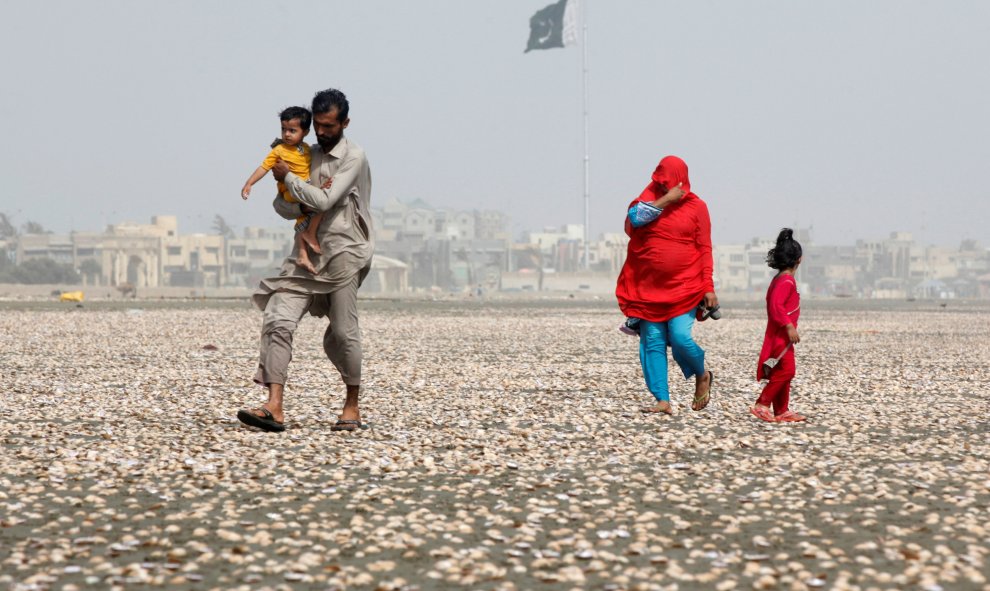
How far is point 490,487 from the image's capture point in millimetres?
5832

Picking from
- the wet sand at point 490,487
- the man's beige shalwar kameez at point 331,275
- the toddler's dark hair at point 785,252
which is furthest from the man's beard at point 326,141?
the toddler's dark hair at point 785,252

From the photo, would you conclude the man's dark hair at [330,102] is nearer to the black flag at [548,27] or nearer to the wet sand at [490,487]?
the wet sand at [490,487]

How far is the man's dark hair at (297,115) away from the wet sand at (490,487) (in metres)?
→ 1.87

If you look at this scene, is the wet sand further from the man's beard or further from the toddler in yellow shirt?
the man's beard

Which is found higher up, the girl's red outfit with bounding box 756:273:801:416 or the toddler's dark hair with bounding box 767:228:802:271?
the toddler's dark hair with bounding box 767:228:802:271

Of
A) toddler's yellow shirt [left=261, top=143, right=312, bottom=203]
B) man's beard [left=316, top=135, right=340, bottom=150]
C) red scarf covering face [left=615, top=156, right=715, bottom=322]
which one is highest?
man's beard [left=316, top=135, right=340, bottom=150]

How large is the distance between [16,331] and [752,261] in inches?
7193

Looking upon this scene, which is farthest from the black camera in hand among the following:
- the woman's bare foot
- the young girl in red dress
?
the woman's bare foot

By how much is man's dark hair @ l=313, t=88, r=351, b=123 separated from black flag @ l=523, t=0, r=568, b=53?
323 ft

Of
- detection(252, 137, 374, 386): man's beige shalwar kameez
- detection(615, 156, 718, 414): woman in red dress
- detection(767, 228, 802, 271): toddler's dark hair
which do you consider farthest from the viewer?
detection(615, 156, 718, 414): woman in red dress

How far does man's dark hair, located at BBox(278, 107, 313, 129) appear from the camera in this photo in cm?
738

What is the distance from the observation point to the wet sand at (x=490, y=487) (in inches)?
166

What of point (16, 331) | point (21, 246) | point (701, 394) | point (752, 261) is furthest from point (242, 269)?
point (701, 394)

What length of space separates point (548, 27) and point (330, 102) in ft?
326
